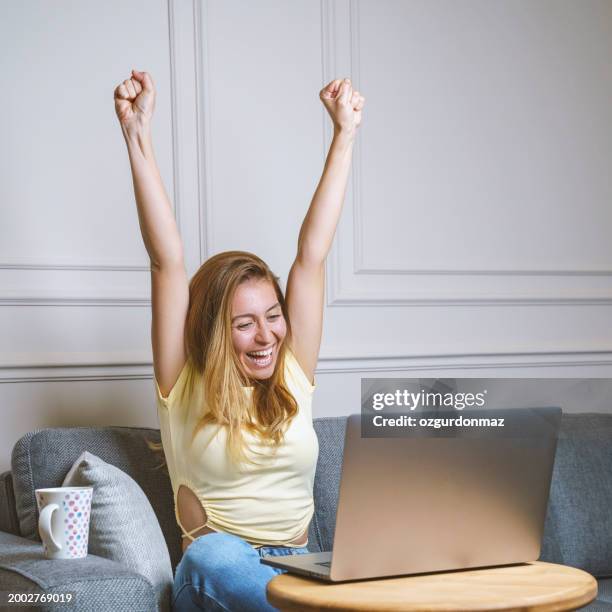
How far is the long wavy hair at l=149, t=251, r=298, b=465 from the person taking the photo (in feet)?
5.89

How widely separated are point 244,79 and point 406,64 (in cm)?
50

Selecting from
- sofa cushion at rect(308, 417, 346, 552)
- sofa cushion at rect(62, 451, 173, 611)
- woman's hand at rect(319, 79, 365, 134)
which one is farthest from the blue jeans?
woman's hand at rect(319, 79, 365, 134)

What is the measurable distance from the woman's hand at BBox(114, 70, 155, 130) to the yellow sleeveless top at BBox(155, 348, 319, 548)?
19.7 inches

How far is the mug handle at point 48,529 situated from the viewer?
1474mm

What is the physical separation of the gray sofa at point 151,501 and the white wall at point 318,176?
13.8 inches

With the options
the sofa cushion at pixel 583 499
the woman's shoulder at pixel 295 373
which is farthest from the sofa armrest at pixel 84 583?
the sofa cushion at pixel 583 499

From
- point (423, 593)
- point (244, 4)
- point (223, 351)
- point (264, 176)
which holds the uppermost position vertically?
point (244, 4)

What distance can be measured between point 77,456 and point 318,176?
3.51 feet

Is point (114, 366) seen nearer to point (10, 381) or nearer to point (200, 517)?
point (10, 381)

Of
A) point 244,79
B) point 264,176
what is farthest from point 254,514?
point 244,79

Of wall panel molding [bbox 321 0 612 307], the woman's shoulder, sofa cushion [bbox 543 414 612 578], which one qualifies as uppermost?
wall panel molding [bbox 321 0 612 307]

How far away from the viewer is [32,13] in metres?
2.22

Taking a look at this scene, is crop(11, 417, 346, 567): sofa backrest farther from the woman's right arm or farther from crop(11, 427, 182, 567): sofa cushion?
the woman's right arm

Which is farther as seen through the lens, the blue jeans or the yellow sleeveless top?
the yellow sleeveless top
